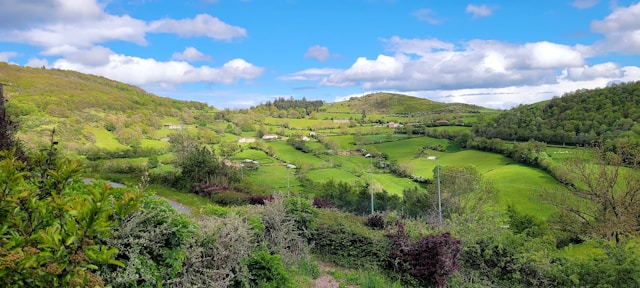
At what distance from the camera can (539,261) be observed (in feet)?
29.6

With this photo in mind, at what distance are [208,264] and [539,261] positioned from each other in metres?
7.75

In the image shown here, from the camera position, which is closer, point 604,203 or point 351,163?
point 604,203

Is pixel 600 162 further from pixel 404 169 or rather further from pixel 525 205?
pixel 404 169

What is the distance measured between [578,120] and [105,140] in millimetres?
68182

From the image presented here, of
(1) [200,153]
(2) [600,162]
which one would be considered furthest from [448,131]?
(1) [200,153]

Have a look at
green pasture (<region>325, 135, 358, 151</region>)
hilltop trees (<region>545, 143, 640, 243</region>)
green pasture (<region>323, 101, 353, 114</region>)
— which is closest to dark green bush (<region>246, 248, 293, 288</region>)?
hilltop trees (<region>545, 143, 640, 243</region>)

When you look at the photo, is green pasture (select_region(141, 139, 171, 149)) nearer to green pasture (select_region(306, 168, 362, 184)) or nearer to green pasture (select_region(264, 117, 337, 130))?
green pasture (select_region(306, 168, 362, 184))

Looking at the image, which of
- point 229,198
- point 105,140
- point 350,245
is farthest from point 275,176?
point 350,245

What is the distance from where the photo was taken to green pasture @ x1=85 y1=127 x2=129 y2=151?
44094mm

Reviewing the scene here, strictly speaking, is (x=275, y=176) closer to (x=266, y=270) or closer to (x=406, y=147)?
(x=406, y=147)

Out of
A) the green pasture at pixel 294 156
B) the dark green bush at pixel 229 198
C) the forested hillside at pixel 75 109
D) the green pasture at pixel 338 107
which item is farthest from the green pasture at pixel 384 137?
the dark green bush at pixel 229 198

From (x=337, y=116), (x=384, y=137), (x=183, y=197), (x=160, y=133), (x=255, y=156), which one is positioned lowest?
(x=255, y=156)

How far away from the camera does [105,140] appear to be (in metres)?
47.1

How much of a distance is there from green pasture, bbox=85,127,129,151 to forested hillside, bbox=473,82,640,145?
196 feet
